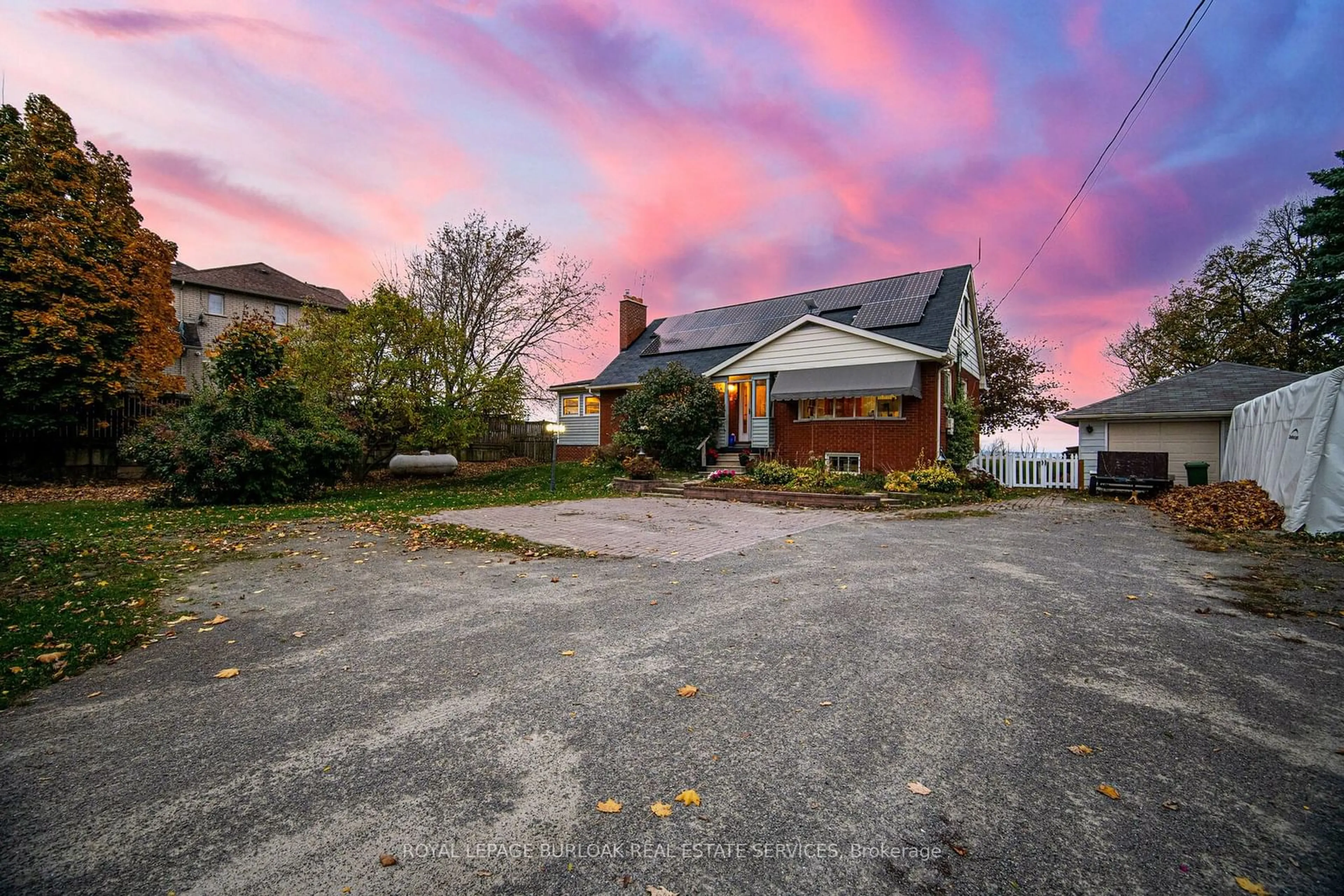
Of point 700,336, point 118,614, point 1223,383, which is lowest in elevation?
point 118,614

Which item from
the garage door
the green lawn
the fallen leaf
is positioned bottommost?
the green lawn

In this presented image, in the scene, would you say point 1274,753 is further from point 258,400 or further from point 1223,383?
point 1223,383

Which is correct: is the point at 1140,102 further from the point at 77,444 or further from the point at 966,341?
the point at 77,444

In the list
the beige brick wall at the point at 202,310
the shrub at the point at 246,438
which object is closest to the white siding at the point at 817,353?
the shrub at the point at 246,438

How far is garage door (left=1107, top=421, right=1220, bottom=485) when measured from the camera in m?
15.1

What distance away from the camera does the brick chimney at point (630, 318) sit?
2406cm

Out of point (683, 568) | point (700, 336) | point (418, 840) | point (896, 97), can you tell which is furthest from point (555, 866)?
point (700, 336)

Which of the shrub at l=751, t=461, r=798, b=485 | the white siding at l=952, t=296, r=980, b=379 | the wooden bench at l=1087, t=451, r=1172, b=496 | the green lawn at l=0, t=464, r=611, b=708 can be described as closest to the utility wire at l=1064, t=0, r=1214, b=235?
the white siding at l=952, t=296, r=980, b=379

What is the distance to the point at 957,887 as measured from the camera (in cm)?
170

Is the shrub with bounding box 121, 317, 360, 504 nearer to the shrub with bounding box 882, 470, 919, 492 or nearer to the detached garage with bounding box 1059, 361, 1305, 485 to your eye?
the shrub with bounding box 882, 470, 919, 492

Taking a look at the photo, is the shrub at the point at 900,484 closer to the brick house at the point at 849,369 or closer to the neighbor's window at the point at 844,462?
the brick house at the point at 849,369

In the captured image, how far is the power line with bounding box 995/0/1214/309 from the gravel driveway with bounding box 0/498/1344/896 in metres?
8.43

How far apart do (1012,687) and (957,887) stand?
1.76 m

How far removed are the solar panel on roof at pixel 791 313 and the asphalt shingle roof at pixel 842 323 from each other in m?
0.17
